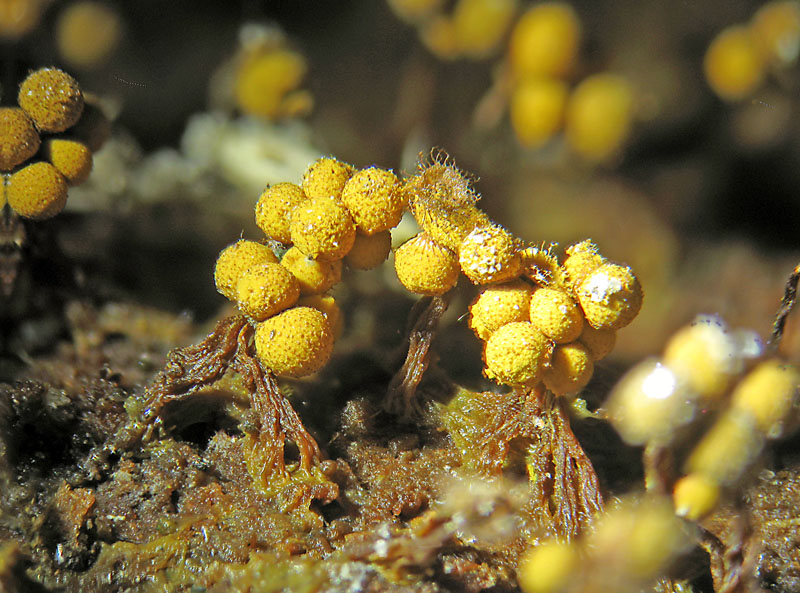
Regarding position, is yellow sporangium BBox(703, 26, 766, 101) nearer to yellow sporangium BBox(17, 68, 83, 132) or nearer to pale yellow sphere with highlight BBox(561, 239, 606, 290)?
pale yellow sphere with highlight BBox(561, 239, 606, 290)

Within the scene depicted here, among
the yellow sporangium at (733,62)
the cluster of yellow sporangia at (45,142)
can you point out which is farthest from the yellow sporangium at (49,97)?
the yellow sporangium at (733,62)

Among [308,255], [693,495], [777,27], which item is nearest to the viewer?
[777,27]

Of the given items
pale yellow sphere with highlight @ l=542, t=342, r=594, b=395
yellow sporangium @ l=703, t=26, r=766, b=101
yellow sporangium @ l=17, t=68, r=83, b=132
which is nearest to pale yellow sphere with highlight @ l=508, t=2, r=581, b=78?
yellow sporangium @ l=703, t=26, r=766, b=101

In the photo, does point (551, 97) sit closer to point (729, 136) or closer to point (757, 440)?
point (729, 136)

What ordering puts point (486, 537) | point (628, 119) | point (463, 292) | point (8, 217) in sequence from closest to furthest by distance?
1. point (628, 119)
2. point (486, 537)
3. point (463, 292)
4. point (8, 217)

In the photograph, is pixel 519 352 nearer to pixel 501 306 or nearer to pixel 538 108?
pixel 501 306

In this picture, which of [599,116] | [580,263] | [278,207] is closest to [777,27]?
[599,116]

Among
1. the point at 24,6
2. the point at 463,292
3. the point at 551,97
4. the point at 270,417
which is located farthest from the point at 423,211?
the point at 24,6
